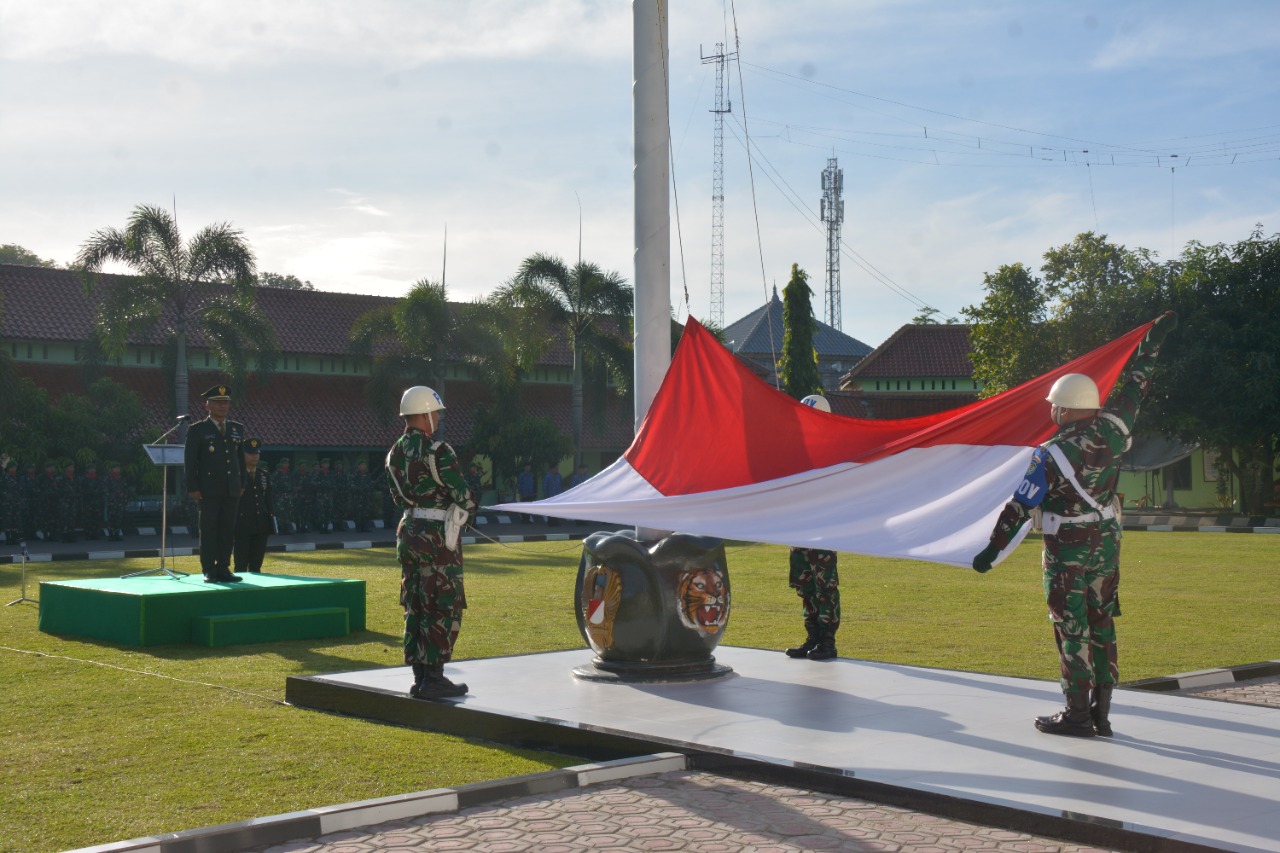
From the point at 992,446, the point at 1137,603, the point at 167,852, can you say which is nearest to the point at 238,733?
the point at 167,852

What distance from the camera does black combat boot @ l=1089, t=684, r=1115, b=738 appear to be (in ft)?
24.1

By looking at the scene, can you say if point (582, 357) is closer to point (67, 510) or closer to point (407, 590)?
point (67, 510)

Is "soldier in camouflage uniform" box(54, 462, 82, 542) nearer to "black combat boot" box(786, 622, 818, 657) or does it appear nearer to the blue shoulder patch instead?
"black combat boot" box(786, 622, 818, 657)

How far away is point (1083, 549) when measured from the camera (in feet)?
24.1

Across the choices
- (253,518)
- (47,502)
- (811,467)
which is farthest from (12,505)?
(811,467)

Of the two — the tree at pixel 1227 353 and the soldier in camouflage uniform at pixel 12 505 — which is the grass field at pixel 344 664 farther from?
the tree at pixel 1227 353

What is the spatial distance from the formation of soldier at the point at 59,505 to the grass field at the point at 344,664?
A: 21.2 feet

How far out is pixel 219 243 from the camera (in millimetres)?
32781

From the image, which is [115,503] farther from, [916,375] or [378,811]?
[916,375]

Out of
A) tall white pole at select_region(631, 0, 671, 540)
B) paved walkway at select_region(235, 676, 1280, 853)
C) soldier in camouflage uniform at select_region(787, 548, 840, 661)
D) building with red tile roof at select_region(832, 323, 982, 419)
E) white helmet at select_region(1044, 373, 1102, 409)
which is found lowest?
paved walkway at select_region(235, 676, 1280, 853)

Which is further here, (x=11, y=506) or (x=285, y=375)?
(x=285, y=375)

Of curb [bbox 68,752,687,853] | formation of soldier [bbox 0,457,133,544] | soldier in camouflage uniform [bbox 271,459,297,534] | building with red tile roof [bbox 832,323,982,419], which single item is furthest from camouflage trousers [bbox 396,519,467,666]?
building with red tile roof [bbox 832,323,982,419]

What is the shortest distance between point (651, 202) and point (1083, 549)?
4040mm

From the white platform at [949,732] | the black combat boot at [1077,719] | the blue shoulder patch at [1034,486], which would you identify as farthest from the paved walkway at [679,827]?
the blue shoulder patch at [1034,486]
